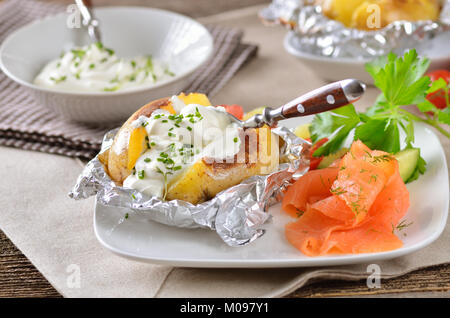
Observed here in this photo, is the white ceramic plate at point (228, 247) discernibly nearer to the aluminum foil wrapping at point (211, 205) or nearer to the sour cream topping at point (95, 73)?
the aluminum foil wrapping at point (211, 205)

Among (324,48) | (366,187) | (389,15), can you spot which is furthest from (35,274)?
(389,15)

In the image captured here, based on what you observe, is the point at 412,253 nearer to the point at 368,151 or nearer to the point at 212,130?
the point at 368,151

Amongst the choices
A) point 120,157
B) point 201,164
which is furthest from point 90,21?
point 201,164

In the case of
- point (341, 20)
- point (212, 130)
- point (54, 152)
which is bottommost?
point (54, 152)

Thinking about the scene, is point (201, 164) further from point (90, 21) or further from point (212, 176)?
point (90, 21)

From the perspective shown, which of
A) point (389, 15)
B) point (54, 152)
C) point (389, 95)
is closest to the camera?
point (389, 95)

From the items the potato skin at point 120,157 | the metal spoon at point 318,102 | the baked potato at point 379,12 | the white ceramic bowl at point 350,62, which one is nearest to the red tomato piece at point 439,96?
the white ceramic bowl at point 350,62

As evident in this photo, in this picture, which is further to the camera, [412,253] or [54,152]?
[54,152]
